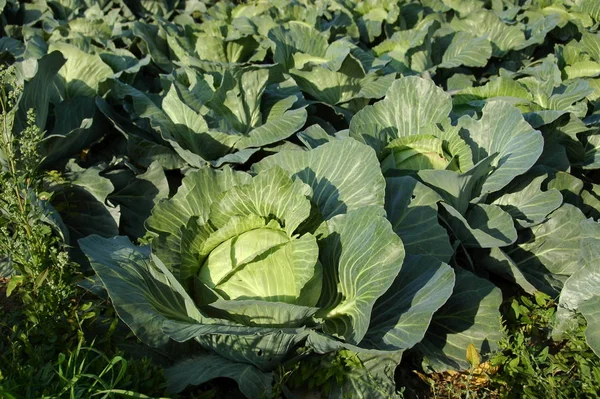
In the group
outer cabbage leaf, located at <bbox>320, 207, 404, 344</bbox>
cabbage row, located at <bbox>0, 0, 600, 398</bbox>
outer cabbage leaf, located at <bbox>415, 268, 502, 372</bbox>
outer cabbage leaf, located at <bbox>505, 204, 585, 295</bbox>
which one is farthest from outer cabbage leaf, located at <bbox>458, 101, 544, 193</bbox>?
outer cabbage leaf, located at <bbox>320, 207, 404, 344</bbox>

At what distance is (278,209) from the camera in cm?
282

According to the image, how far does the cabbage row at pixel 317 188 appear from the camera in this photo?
2.70 meters

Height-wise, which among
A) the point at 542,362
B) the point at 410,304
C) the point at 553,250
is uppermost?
the point at 410,304

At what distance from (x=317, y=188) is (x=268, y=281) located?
66cm

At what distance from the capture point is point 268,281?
8.89 ft

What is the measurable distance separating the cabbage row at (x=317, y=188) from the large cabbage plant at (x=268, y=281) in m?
0.01

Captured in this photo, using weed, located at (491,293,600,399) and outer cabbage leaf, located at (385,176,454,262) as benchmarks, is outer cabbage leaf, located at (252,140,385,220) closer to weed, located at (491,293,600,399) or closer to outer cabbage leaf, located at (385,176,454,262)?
outer cabbage leaf, located at (385,176,454,262)

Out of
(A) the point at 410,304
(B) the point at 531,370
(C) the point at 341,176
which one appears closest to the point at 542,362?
(B) the point at 531,370

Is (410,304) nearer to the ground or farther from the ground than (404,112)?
nearer to the ground

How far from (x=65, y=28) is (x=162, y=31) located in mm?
1097

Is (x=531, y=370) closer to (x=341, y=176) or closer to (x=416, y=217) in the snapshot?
(x=416, y=217)

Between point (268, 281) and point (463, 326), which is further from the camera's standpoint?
point (463, 326)

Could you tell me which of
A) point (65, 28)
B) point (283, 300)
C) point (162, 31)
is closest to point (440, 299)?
point (283, 300)

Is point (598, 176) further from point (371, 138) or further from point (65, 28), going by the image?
point (65, 28)
